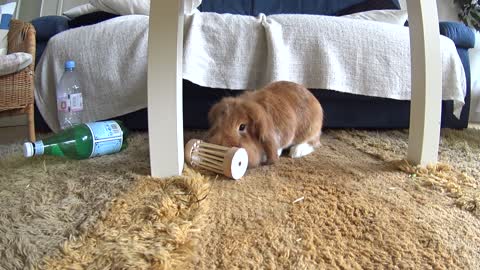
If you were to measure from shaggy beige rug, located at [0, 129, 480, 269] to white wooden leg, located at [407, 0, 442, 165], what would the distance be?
7 cm

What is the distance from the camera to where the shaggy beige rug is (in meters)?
0.55

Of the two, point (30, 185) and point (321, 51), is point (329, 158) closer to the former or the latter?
point (321, 51)

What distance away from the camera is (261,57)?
53.7 inches

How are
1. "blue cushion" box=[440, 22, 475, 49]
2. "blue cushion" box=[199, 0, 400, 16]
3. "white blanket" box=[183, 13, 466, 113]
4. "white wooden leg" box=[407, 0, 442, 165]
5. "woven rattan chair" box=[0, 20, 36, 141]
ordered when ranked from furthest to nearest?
1. "blue cushion" box=[199, 0, 400, 16]
2. "blue cushion" box=[440, 22, 475, 49]
3. "white blanket" box=[183, 13, 466, 113]
4. "woven rattan chair" box=[0, 20, 36, 141]
5. "white wooden leg" box=[407, 0, 442, 165]

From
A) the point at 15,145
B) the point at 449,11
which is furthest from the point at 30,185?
the point at 449,11

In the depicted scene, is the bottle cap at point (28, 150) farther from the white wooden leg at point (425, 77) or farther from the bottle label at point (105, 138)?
the white wooden leg at point (425, 77)

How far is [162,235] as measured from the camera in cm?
60

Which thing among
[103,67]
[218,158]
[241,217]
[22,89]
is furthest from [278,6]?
[241,217]

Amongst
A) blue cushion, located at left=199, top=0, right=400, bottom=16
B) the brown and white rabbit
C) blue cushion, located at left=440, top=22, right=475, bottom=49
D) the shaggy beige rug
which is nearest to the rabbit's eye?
the brown and white rabbit

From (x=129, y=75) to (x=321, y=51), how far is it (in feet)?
2.23

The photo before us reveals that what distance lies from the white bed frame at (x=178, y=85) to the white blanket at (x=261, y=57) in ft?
1.42

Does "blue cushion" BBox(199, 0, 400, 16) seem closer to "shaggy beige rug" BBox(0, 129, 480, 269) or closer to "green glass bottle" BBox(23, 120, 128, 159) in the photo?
"green glass bottle" BBox(23, 120, 128, 159)

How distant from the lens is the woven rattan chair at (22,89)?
122 cm

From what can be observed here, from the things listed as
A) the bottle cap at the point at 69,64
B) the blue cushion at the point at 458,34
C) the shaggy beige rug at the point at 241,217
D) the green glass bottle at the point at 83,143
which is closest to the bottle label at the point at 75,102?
the bottle cap at the point at 69,64
